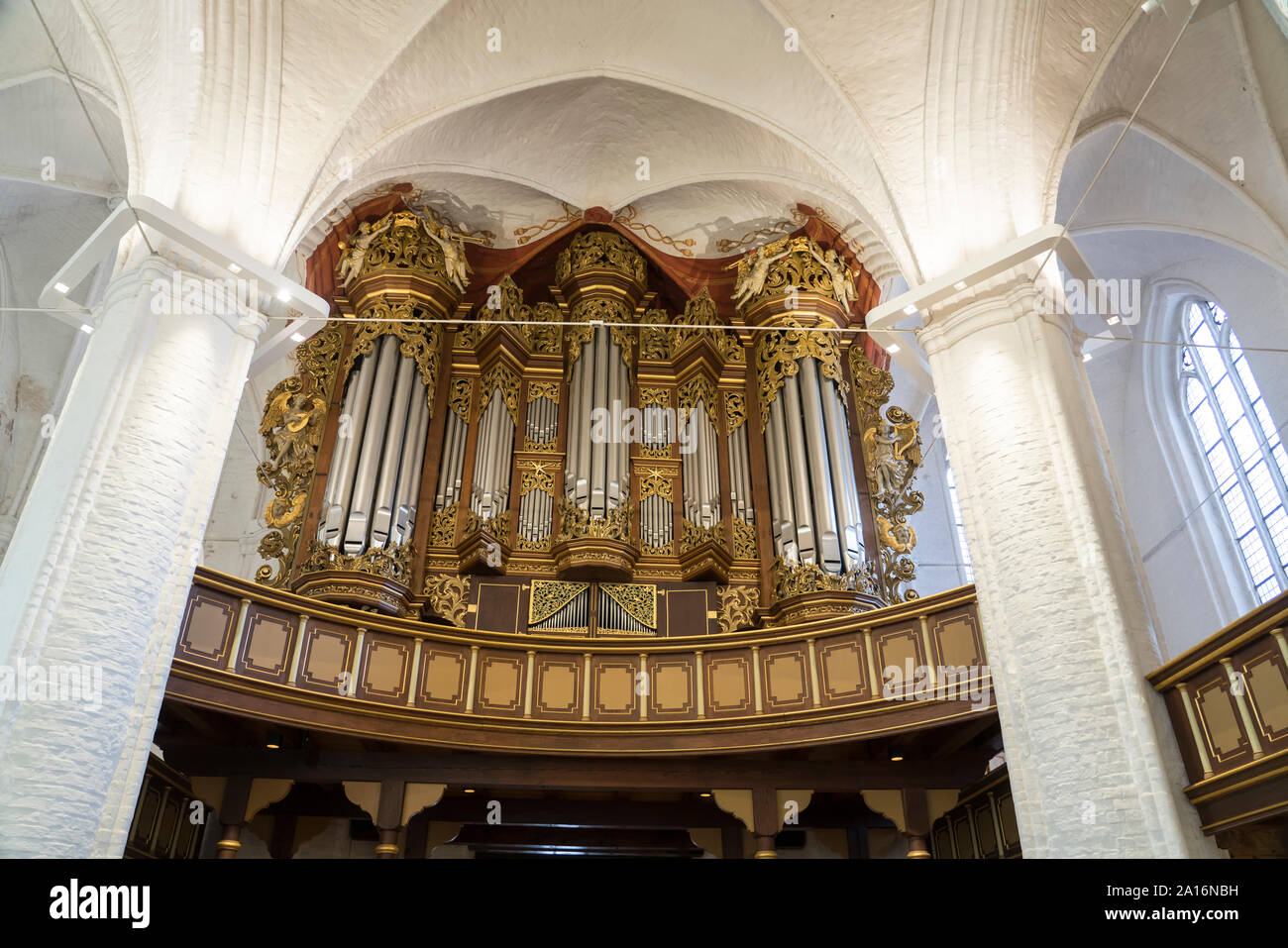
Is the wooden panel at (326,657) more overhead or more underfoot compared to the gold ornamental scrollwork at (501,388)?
more underfoot

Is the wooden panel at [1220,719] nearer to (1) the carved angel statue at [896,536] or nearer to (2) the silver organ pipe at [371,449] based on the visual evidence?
(1) the carved angel statue at [896,536]

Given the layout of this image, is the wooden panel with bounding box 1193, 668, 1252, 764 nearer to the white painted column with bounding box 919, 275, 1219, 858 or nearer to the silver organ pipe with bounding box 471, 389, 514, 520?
the white painted column with bounding box 919, 275, 1219, 858

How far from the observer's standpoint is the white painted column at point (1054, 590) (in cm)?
541

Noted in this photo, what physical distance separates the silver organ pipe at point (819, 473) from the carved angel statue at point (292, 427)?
4728 mm

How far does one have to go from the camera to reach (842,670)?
7.69 meters

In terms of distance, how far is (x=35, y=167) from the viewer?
10.1 metres

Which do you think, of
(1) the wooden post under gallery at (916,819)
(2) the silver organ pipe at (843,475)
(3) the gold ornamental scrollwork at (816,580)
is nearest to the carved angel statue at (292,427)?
(3) the gold ornamental scrollwork at (816,580)

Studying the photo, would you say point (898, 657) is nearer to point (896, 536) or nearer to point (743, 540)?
point (896, 536)

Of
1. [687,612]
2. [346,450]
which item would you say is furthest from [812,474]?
[346,450]

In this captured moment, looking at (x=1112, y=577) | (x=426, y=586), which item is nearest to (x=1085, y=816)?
(x=1112, y=577)

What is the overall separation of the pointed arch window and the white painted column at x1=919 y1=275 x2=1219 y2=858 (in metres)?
4.10

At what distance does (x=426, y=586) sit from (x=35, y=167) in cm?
603

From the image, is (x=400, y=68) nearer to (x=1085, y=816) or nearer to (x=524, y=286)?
(x=524, y=286)
